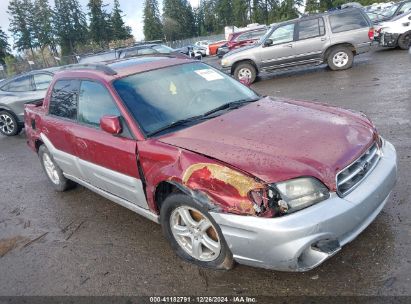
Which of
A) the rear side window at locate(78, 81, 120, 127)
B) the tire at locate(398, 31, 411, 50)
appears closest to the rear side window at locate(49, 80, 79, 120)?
the rear side window at locate(78, 81, 120, 127)

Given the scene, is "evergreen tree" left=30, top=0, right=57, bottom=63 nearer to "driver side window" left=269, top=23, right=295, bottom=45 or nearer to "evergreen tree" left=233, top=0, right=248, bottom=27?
Answer: "evergreen tree" left=233, top=0, right=248, bottom=27

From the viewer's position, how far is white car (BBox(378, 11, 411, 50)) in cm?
1407

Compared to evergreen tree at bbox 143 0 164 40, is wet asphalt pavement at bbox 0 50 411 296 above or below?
below

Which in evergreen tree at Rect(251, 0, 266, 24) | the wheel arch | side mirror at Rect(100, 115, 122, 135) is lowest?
the wheel arch

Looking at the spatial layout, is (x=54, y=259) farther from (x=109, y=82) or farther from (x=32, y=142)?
(x=32, y=142)

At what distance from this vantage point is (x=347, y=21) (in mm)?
11812

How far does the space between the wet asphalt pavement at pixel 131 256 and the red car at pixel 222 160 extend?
271 millimetres

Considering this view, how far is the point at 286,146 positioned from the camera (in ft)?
9.95

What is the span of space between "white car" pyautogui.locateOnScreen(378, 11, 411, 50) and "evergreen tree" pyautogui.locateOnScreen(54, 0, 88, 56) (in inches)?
2770

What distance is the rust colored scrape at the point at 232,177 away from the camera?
2.75 meters

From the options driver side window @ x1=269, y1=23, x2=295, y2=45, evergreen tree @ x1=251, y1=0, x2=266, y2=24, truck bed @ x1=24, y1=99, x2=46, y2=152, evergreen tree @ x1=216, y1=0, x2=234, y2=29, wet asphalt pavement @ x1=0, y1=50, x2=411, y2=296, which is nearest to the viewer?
wet asphalt pavement @ x1=0, y1=50, x2=411, y2=296

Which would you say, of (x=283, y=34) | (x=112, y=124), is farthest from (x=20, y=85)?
(x=112, y=124)

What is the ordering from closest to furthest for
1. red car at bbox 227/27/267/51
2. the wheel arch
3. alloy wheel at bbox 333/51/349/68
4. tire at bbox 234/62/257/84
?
the wheel arch
alloy wheel at bbox 333/51/349/68
tire at bbox 234/62/257/84
red car at bbox 227/27/267/51

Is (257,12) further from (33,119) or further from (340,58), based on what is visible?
(33,119)
